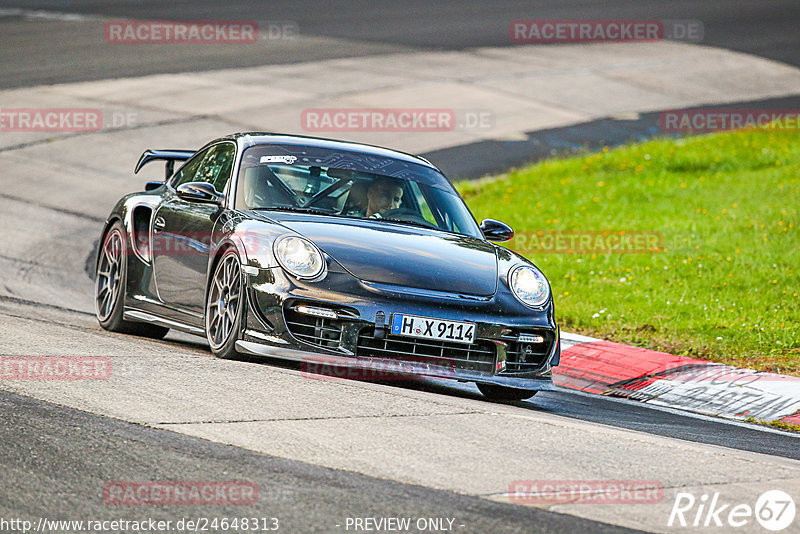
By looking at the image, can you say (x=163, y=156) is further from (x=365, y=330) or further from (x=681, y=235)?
(x=681, y=235)

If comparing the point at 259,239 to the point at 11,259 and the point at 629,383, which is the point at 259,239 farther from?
the point at 11,259

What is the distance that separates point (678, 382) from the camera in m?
8.67

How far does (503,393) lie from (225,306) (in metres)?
1.82

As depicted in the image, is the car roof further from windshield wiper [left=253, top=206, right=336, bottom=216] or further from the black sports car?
windshield wiper [left=253, top=206, right=336, bottom=216]

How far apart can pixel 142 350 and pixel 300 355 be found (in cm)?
112

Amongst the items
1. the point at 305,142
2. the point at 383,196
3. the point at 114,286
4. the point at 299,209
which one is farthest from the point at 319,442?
the point at 114,286

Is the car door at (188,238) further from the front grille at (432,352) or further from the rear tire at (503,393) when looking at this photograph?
the rear tire at (503,393)

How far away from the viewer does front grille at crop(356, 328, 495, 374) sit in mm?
6715

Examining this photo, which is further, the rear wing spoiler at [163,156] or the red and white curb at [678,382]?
the rear wing spoiler at [163,156]

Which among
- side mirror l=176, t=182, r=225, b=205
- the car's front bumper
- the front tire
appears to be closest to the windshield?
side mirror l=176, t=182, r=225, b=205

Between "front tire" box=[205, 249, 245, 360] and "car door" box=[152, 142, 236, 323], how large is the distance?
0.17 metres

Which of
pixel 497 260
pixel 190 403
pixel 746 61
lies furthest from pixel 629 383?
pixel 746 61

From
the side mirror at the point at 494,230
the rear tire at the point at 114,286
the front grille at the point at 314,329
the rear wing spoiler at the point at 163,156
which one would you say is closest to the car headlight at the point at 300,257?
the front grille at the point at 314,329

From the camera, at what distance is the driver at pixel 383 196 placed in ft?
26.0
